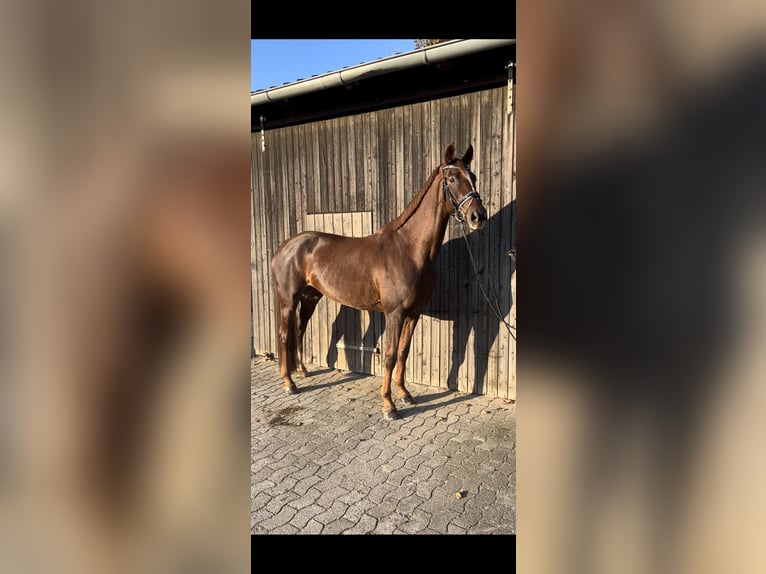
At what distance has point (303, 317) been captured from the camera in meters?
4.77

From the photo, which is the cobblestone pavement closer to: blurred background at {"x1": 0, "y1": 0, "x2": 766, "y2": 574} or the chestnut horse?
the chestnut horse

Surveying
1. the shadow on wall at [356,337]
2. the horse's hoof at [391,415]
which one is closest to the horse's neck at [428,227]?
the shadow on wall at [356,337]

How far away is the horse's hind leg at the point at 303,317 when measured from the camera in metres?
4.69

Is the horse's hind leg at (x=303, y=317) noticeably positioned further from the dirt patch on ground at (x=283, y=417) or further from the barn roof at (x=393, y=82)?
the barn roof at (x=393, y=82)

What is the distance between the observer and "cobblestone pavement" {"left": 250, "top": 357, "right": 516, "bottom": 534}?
87.5 inches

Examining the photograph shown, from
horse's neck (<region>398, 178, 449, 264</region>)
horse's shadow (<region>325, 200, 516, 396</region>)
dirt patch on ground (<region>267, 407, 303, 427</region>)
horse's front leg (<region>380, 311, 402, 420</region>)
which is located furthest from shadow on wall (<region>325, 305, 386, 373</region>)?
horse's neck (<region>398, 178, 449, 264</region>)
